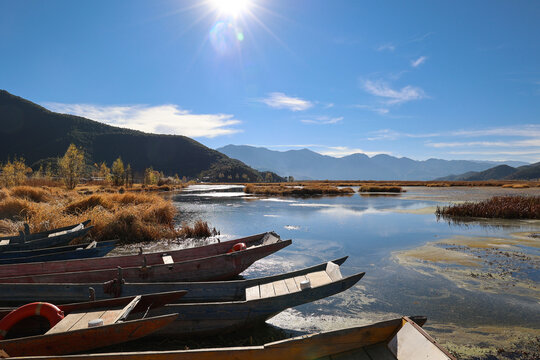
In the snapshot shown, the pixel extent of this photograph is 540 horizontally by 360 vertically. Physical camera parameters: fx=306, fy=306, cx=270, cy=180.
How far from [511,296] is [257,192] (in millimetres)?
47807

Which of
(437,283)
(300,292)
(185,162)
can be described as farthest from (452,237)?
(185,162)

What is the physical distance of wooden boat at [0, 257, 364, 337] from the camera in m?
5.68

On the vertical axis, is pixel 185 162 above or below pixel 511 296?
above

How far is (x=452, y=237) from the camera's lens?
16.4 m

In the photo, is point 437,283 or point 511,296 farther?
point 437,283

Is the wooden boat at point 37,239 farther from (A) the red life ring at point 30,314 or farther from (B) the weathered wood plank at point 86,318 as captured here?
(B) the weathered wood plank at point 86,318

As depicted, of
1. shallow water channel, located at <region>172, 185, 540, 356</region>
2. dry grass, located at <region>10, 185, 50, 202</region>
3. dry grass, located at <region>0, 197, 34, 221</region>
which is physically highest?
dry grass, located at <region>10, 185, 50, 202</region>

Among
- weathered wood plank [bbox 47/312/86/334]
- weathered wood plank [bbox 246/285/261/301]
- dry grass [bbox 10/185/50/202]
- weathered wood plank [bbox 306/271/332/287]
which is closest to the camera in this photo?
weathered wood plank [bbox 47/312/86/334]

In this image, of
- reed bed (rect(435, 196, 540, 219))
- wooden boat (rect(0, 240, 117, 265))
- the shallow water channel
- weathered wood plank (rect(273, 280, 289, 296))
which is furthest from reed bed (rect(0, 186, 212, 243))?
reed bed (rect(435, 196, 540, 219))

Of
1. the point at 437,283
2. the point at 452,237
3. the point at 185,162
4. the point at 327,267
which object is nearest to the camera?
the point at 327,267

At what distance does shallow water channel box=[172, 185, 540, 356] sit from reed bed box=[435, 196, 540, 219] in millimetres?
2116

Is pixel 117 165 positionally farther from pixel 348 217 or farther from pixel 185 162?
pixel 185 162

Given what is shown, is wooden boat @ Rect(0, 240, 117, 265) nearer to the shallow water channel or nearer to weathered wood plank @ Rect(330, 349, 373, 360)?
the shallow water channel

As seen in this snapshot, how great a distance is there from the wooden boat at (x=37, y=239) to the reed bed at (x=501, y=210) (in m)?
24.3
